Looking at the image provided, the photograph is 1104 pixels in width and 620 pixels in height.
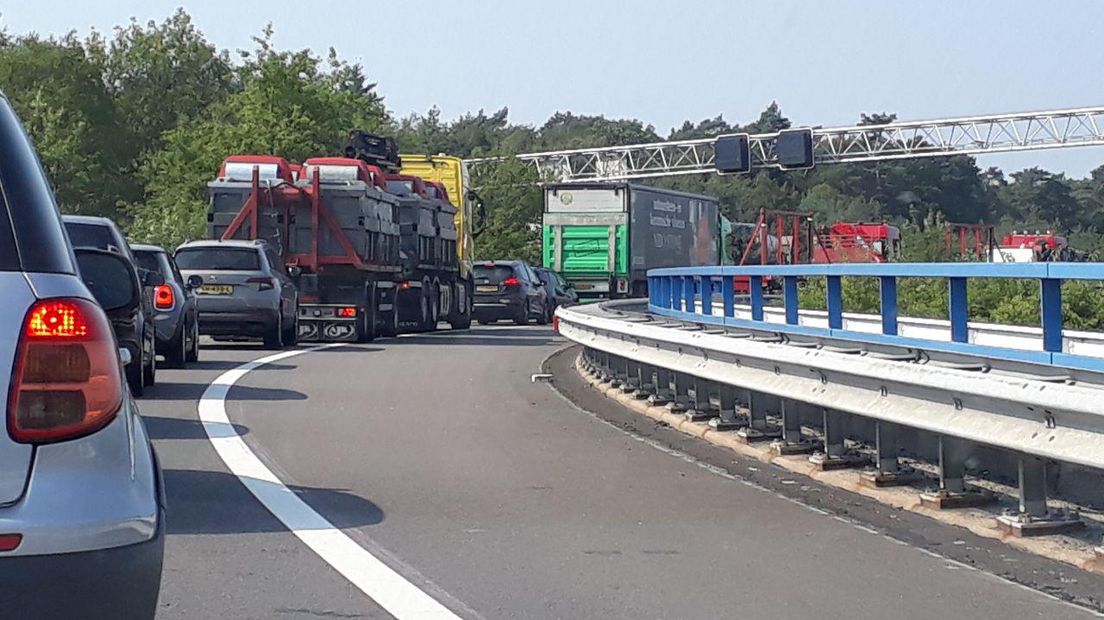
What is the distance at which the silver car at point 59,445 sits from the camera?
3.92 metres

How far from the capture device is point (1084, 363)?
324 inches

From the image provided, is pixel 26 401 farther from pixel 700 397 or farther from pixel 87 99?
pixel 87 99

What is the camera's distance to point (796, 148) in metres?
40.6

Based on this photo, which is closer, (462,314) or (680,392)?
(680,392)

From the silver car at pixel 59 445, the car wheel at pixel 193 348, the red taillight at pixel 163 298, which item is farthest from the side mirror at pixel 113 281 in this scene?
the car wheel at pixel 193 348

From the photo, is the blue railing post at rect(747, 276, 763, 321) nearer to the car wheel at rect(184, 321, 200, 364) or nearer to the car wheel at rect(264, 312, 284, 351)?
the car wheel at rect(184, 321, 200, 364)

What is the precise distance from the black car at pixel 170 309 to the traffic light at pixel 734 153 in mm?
22613

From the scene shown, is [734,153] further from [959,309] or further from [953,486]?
[953,486]

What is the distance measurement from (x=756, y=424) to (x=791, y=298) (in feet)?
8.10

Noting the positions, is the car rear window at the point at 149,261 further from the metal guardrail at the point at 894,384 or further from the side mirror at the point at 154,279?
the metal guardrail at the point at 894,384

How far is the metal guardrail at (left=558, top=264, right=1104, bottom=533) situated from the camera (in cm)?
745

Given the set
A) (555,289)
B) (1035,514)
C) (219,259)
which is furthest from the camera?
(555,289)

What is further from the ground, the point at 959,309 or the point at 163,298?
the point at 959,309

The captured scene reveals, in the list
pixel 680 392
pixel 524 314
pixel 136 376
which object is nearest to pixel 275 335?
pixel 136 376
